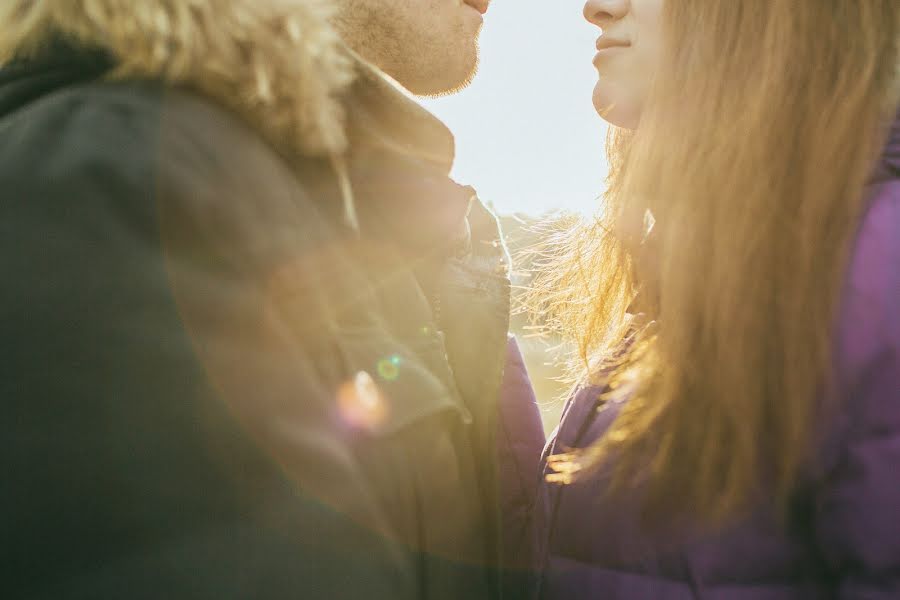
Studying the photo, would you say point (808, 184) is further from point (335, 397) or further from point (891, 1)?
point (335, 397)

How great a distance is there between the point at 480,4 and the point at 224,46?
5.70ft

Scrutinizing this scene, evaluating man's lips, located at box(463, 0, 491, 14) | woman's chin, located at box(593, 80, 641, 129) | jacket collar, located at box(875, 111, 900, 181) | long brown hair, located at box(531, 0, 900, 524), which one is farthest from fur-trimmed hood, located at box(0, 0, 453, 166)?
man's lips, located at box(463, 0, 491, 14)

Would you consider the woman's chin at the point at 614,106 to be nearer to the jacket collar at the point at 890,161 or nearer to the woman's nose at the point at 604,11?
the woman's nose at the point at 604,11

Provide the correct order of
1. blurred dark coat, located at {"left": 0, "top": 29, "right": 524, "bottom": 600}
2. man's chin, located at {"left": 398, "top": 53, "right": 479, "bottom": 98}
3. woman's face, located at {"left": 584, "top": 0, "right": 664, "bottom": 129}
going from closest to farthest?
blurred dark coat, located at {"left": 0, "top": 29, "right": 524, "bottom": 600}
woman's face, located at {"left": 584, "top": 0, "right": 664, "bottom": 129}
man's chin, located at {"left": 398, "top": 53, "right": 479, "bottom": 98}

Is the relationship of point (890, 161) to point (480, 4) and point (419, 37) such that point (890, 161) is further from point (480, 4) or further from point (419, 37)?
point (480, 4)

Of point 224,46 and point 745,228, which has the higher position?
point 224,46

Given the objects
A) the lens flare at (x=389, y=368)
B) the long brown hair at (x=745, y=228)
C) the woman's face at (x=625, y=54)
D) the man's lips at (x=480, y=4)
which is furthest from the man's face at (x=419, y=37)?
the lens flare at (x=389, y=368)

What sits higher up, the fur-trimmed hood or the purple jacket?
the fur-trimmed hood

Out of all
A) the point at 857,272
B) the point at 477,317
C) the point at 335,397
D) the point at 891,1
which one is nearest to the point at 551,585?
the point at 477,317

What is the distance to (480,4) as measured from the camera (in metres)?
2.30

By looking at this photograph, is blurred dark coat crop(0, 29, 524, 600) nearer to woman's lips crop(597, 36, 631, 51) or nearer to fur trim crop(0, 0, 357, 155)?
fur trim crop(0, 0, 357, 155)

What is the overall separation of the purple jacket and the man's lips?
1.70 m

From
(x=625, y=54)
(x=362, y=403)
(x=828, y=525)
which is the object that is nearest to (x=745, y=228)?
(x=828, y=525)

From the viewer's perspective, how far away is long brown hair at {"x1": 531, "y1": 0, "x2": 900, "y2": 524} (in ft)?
3.48
